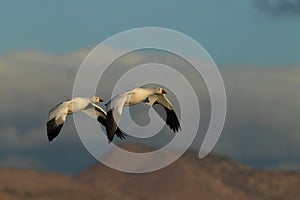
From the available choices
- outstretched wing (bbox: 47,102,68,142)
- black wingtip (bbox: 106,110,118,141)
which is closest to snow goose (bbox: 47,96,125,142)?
outstretched wing (bbox: 47,102,68,142)

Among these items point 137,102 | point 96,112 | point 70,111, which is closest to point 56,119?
point 70,111

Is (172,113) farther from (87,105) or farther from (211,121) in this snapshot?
(211,121)

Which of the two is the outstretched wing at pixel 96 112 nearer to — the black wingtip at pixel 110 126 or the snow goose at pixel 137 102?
the snow goose at pixel 137 102

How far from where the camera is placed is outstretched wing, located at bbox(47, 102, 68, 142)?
213ft

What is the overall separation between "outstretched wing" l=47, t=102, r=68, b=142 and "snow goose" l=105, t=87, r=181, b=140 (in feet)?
7.93

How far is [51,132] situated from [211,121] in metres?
10.3

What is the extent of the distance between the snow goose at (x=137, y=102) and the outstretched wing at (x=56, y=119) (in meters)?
2.42

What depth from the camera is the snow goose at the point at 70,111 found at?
6525 centimetres

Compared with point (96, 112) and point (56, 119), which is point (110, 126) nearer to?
point (56, 119)

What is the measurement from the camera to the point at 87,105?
6569 cm

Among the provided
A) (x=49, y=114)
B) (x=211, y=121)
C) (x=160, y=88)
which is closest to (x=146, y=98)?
(x=160, y=88)

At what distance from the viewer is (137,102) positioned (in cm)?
6638

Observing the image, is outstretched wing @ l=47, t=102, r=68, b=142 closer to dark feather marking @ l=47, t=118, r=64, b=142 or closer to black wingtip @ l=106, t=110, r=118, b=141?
dark feather marking @ l=47, t=118, r=64, b=142

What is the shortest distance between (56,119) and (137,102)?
448 cm
